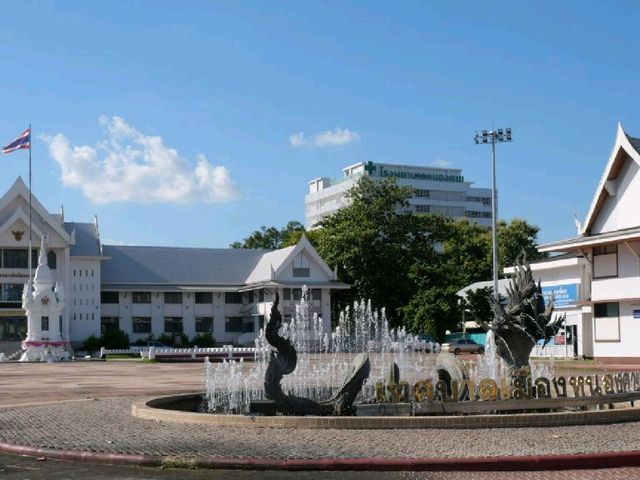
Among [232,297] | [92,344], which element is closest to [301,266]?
[232,297]

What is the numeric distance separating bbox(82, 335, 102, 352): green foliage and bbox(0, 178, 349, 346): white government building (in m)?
1.56

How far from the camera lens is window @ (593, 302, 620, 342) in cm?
4269

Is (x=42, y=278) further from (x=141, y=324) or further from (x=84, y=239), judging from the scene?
(x=141, y=324)

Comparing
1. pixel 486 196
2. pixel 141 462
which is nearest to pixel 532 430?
pixel 141 462

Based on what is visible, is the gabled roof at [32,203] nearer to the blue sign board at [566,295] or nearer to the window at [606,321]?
the blue sign board at [566,295]

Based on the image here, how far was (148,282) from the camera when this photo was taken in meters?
76.9

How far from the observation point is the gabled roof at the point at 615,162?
135 ft

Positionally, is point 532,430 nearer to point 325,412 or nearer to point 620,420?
point 620,420

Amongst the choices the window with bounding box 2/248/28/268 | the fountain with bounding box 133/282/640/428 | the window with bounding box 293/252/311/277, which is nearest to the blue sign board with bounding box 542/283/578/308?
the window with bounding box 293/252/311/277

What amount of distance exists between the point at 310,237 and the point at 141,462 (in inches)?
2833

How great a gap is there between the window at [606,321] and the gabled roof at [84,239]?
44.3 metres

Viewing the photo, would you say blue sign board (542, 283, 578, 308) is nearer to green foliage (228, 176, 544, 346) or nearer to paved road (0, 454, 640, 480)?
green foliage (228, 176, 544, 346)

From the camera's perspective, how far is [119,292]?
75438mm

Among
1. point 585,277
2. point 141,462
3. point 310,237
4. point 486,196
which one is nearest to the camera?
point 141,462
